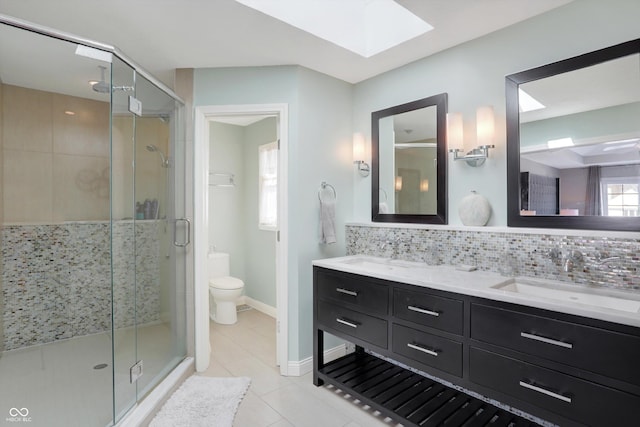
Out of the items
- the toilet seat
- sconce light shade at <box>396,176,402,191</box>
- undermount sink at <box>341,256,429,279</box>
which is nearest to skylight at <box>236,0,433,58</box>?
sconce light shade at <box>396,176,402,191</box>

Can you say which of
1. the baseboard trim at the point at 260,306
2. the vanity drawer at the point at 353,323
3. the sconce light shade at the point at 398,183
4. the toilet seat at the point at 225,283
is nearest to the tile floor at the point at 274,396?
the vanity drawer at the point at 353,323

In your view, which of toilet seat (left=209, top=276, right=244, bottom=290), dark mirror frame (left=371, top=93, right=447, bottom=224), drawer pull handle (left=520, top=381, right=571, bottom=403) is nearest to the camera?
drawer pull handle (left=520, top=381, right=571, bottom=403)

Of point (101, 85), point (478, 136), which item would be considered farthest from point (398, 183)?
point (101, 85)

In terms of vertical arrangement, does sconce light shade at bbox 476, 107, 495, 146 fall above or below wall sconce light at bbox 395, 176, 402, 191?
above

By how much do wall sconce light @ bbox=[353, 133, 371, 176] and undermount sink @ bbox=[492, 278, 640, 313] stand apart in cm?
152

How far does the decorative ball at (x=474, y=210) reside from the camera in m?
2.24

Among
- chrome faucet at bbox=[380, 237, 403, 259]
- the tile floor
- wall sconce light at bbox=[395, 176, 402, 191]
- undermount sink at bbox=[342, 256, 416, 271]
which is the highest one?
wall sconce light at bbox=[395, 176, 402, 191]

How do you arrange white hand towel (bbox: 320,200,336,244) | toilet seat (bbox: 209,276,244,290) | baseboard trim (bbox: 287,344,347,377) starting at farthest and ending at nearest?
toilet seat (bbox: 209,276,244,290)
white hand towel (bbox: 320,200,336,244)
baseboard trim (bbox: 287,344,347,377)

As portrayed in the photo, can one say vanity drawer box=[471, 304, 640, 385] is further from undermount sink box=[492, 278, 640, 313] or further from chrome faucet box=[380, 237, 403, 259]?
chrome faucet box=[380, 237, 403, 259]

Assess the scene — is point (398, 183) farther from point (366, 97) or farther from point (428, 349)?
point (428, 349)

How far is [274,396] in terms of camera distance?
241 centimetres

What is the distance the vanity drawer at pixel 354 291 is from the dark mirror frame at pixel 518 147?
3.03ft

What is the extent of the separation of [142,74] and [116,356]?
1.80 meters

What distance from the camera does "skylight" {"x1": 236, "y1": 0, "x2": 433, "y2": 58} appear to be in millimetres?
2121
